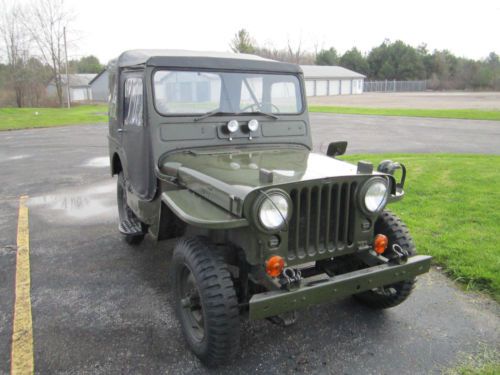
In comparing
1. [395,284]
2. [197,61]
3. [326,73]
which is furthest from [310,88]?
[395,284]

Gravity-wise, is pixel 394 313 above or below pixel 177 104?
below

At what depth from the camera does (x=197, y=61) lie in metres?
3.65

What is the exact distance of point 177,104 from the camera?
364 centimetres

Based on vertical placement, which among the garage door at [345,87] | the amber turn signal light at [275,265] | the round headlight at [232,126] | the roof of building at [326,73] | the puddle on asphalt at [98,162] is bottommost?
the puddle on asphalt at [98,162]

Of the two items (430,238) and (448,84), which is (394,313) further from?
(448,84)

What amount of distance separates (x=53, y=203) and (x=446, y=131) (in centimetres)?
1260

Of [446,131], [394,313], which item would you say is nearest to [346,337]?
[394,313]

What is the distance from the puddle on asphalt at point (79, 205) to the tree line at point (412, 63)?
49.8 metres

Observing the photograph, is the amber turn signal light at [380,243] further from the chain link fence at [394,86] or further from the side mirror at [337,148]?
the chain link fence at [394,86]

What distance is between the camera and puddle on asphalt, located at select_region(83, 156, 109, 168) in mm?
10156

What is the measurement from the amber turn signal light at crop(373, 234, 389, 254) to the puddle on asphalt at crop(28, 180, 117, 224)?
402 centimetres

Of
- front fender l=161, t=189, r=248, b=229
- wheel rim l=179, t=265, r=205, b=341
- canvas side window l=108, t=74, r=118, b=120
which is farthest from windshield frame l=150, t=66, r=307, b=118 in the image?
wheel rim l=179, t=265, r=205, b=341

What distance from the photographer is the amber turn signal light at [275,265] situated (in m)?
2.50

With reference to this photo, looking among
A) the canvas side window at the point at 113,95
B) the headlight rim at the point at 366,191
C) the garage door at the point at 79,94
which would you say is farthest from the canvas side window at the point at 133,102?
the garage door at the point at 79,94
